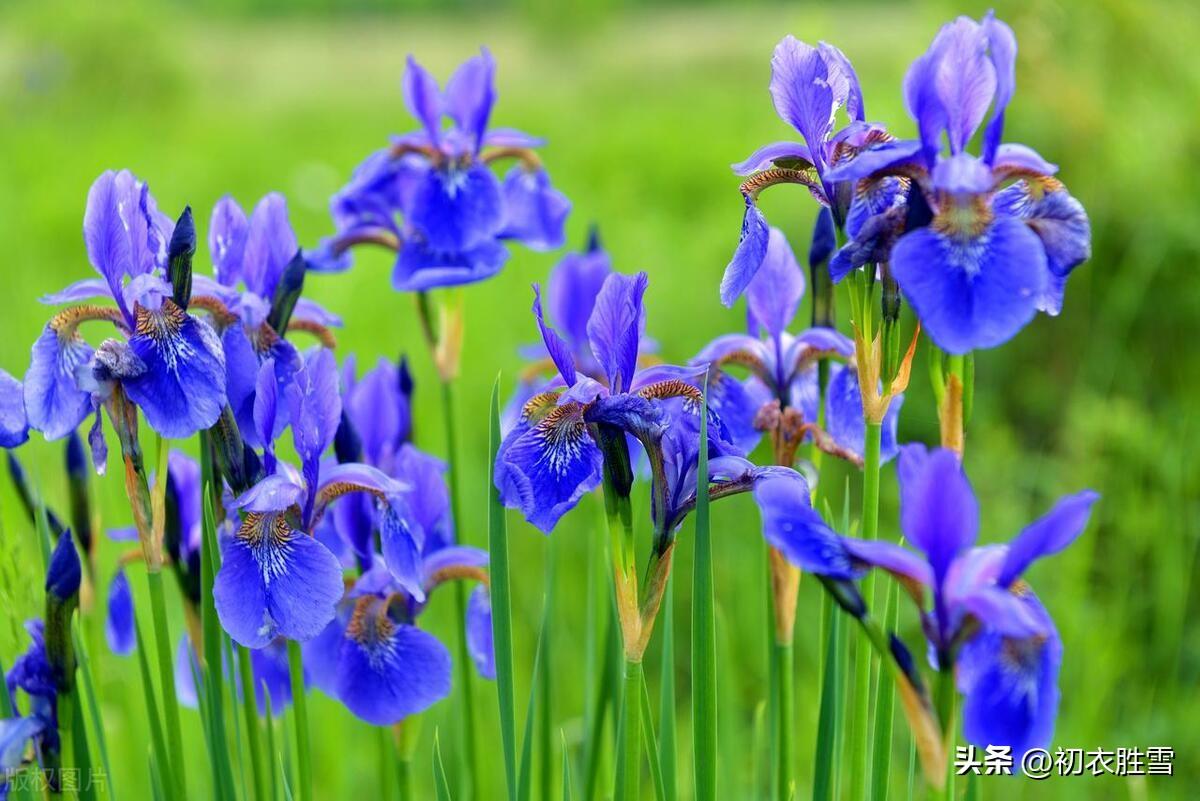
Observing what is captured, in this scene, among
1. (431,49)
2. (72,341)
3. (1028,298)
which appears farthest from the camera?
(431,49)

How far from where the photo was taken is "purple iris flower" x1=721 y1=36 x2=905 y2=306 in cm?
106

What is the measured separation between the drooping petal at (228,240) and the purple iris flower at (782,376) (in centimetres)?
55

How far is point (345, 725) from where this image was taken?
7.22 ft

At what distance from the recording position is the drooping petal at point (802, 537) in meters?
0.84

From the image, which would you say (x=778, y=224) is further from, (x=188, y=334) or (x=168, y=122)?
(x=168, y=122)

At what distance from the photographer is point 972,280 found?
2.89 feet

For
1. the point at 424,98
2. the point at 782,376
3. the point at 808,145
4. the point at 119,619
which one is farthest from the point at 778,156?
the point at 119,619

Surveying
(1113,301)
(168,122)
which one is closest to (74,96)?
(168,122)

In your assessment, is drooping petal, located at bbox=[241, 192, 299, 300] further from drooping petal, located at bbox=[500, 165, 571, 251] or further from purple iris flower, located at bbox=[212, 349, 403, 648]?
drooping petal, located at bbox=[500, 165, 571, 251]

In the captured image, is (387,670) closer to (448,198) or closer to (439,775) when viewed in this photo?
(439,775)

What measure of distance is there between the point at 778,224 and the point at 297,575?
365 centimetres

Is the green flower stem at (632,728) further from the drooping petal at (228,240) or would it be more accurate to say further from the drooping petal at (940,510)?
the drooping petal at (228,240)

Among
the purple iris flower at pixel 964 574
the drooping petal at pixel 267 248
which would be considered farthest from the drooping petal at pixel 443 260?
the purple iris flower at pixel 964 574

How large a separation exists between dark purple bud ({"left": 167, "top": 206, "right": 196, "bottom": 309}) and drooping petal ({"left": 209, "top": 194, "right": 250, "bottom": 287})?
0.22 meters
